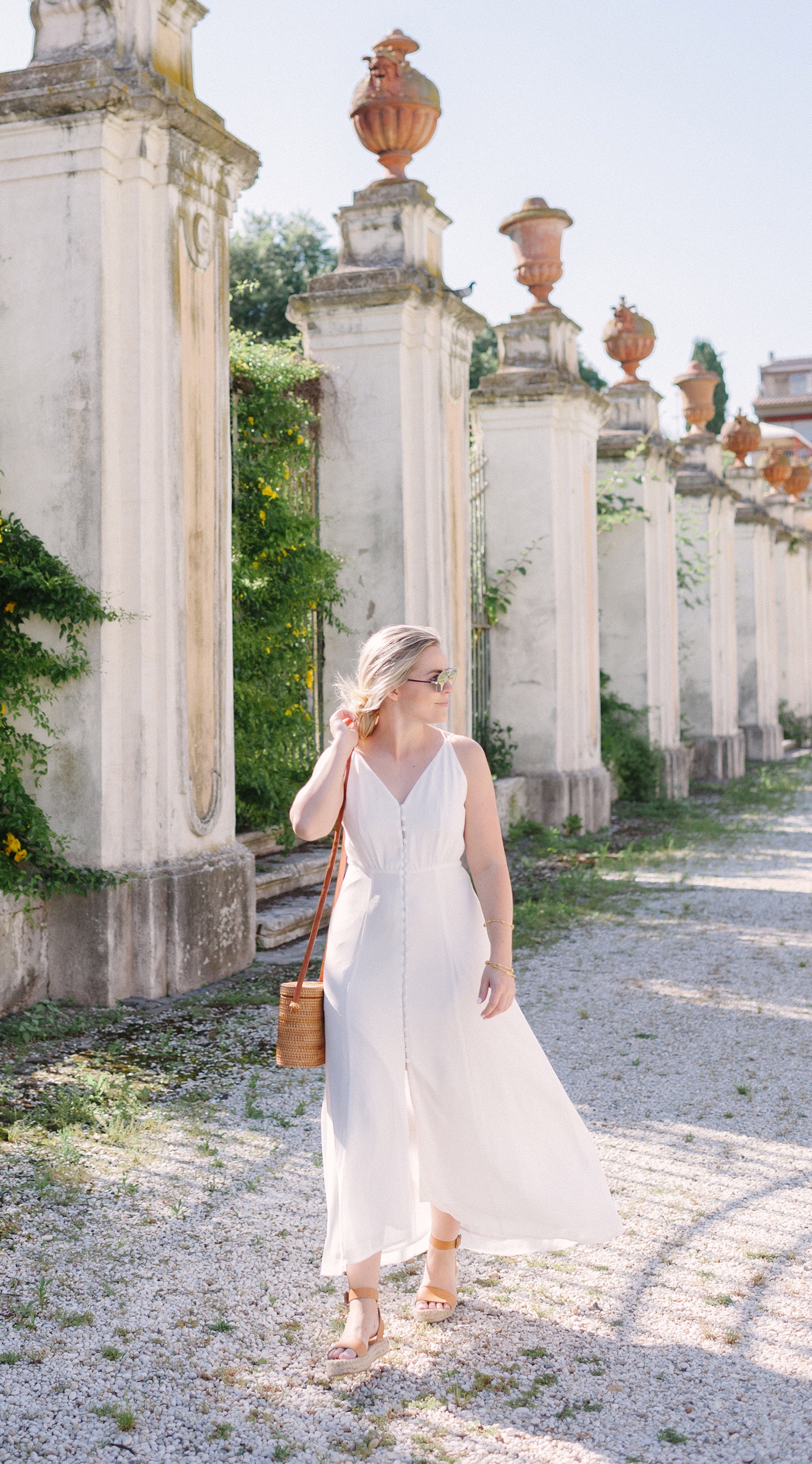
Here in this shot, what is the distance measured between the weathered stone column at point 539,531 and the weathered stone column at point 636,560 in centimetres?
254

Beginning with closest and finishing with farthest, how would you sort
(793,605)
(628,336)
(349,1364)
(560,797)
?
(349,1364)
(560,797)
(628,336)
(793,605)

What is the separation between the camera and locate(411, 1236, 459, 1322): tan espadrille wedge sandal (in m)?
2.91

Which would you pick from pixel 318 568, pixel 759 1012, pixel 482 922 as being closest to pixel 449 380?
pixel 318 568

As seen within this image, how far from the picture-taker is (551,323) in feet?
36.3

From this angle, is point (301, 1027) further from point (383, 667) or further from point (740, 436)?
point (740, 436)

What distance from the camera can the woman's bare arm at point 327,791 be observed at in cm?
290

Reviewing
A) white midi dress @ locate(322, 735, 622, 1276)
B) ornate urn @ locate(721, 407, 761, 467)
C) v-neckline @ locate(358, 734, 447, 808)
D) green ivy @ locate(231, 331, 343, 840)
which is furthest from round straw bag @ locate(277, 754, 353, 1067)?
ornate urn @ locate(721, 407, 761, 467)

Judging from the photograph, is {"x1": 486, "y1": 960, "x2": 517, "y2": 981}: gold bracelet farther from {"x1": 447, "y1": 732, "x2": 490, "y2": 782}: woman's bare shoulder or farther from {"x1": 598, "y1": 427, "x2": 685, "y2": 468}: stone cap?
{"x1": 598, "y1": 427, "x2": 685, "y2": 468}: stone cap

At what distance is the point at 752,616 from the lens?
20000 millimetres

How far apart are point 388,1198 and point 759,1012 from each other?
311 centimetres

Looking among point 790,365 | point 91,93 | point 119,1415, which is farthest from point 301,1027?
point 790,365

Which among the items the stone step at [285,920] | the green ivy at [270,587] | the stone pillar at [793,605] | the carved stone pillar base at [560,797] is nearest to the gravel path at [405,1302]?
the stone step at [285,920]

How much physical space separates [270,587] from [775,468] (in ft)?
49.2

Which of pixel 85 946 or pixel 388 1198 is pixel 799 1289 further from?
pixel 85 946
